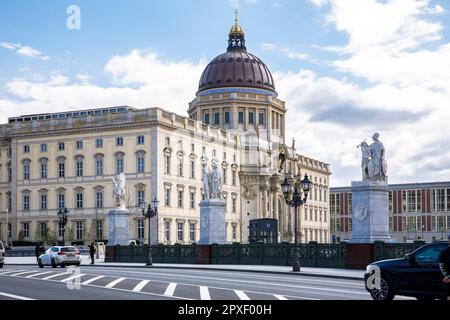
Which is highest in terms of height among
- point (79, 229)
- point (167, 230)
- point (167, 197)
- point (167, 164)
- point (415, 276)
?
point (167, 164)

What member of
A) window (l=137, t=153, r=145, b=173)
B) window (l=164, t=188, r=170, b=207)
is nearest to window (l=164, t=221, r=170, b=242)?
window (l=164, t=188, r=170, b=207)

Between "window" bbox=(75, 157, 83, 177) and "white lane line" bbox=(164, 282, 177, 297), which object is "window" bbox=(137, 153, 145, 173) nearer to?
"window" bbox=(75, 157, 83, 177)

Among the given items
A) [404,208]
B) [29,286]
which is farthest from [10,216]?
[404,208]

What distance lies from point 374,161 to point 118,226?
23.2m

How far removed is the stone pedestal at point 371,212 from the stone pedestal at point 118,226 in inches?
868

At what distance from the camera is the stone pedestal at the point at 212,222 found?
46.3 m

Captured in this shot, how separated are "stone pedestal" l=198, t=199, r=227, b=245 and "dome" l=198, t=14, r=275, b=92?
7566cm

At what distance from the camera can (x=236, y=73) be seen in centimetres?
12225

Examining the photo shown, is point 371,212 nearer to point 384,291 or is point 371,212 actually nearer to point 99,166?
point 384,291

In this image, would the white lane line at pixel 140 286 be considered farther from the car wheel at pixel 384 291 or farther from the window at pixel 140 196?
the window at pixel 140 196

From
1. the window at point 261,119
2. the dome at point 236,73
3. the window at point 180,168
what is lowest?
the window at point 180,168

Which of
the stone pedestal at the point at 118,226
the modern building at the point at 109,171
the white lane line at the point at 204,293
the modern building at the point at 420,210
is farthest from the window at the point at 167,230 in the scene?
the white lane line at the point at 204,293

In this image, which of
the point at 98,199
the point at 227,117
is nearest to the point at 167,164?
the point at 98,199
